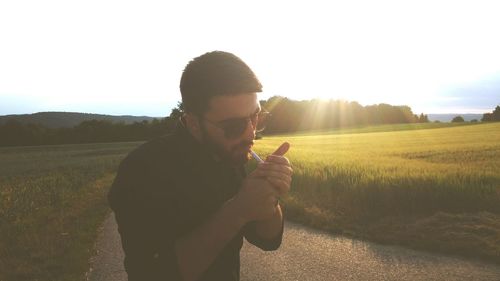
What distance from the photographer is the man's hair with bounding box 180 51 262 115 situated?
1768mm

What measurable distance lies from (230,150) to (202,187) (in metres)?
0.20

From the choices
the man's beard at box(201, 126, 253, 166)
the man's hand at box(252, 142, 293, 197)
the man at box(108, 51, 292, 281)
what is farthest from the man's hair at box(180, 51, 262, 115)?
the man's hand at box(252, 142, 293, 197)

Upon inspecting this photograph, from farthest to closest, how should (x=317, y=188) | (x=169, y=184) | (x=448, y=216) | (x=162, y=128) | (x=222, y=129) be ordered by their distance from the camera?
(x=162, y=128) → (x=317, y=188) → (x=448, y=216) → (x=222, y=129) → (x=169, y=184)

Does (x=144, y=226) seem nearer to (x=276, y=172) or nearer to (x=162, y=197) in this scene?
(x=162, y=197)

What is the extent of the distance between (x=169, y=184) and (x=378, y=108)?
4229 inches

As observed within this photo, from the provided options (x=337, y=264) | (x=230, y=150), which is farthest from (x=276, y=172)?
(x=337, y=264)

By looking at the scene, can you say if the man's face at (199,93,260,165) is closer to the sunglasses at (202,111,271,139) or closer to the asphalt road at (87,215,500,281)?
the sunglasses at (202,111,271,139)

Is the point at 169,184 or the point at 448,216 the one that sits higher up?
the point at 169,184

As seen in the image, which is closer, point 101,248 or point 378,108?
point 101,248

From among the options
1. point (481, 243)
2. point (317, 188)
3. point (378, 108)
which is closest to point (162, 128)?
point (378, 108)

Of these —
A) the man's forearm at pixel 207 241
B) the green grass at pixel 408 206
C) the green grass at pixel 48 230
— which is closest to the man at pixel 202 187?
the man's forearm at pixel 207 241

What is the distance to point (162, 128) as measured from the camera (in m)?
77.6

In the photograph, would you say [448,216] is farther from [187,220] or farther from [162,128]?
[162,128]

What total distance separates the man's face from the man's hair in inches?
1.2
